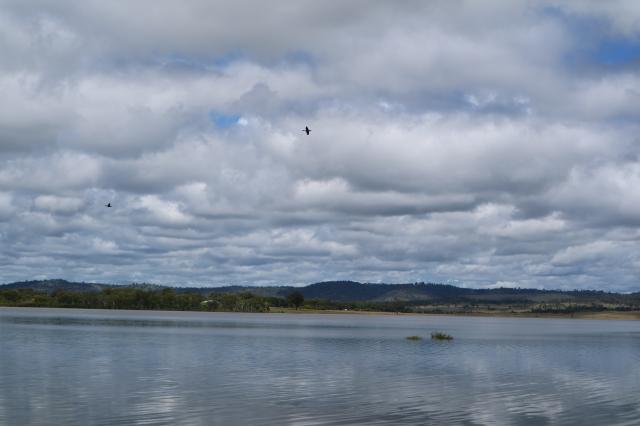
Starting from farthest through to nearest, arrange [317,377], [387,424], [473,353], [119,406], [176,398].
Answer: [473,353] → [317,377] → [176,398] → [119,406] → [387,424]

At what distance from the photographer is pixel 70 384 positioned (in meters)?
54.8

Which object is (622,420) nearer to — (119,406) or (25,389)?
(119,406)

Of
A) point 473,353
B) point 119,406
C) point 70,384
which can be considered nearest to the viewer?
point 119,406

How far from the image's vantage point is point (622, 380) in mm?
70375

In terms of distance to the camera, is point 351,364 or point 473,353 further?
point 473,353

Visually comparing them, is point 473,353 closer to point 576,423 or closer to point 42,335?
point 576,423

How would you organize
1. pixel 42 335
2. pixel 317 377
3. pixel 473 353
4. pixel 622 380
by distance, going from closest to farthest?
1. pixel 317 377
2. pixel 622 380
3. pixel 473 353
4. pixel 42 335

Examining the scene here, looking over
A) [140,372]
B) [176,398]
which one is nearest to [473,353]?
[140,372]

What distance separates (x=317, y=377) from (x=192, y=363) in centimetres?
1548

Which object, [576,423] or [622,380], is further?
[622,380]

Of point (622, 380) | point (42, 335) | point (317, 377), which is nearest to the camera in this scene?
point (317, 377)

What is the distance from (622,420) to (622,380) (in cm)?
2625

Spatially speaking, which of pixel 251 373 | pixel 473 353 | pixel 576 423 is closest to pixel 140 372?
pixel 251 373

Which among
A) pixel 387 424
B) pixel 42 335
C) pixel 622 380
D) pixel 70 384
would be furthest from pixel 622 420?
pixel 42 335
